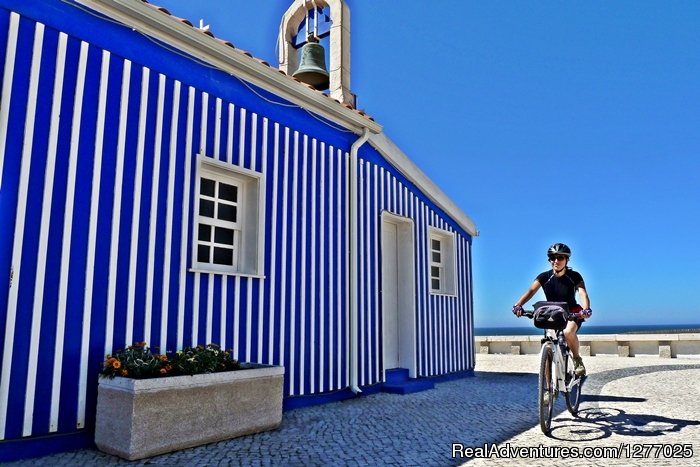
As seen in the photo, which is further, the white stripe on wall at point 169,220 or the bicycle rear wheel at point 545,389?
the white stripe on wall at point 169,220

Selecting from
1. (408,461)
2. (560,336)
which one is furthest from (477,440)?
(560,336)

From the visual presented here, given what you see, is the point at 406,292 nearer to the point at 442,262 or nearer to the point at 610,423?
the point at 442,262

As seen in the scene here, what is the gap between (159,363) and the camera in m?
4.04

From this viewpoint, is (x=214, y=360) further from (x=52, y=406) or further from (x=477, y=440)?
(x=477, y=440)

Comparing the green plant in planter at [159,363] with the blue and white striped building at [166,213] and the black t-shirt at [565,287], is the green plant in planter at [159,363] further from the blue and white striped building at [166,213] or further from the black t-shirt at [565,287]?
the black t-shirt at [565,287]

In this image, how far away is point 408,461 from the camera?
12.3ft

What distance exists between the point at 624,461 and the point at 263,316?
348 cm

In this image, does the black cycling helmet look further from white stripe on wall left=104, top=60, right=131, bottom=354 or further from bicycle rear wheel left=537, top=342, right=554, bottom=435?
white stripe on wall left=104, top=60, right=131, bottom=354

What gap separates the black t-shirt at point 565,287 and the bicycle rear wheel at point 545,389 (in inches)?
32.8

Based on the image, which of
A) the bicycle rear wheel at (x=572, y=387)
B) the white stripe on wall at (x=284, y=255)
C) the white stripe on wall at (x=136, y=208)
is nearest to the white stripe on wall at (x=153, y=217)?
the white stripe on wall at (x=136, y=208)

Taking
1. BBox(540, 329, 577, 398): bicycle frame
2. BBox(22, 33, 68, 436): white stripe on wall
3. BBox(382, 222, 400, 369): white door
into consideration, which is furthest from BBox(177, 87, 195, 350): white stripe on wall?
BBox(382, 222, 400, 369): white door

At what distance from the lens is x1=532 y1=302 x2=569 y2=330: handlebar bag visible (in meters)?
4.76

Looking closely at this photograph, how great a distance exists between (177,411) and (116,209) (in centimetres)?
173

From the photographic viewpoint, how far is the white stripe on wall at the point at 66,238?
3889mm
